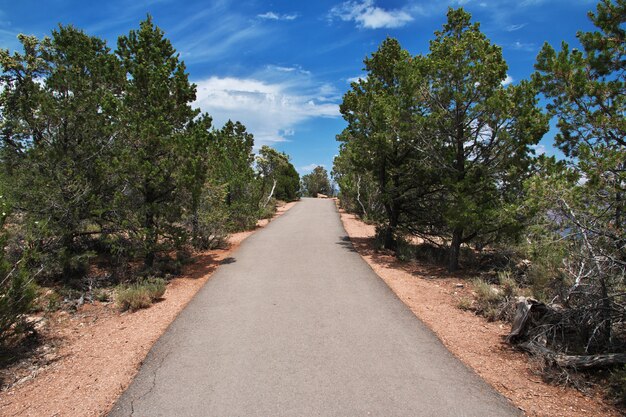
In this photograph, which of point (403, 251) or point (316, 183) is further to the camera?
point (316, 183)

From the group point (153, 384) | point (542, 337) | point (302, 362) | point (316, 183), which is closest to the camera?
point (153, 384)

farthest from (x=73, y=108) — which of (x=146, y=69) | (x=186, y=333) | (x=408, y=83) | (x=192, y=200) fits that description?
(x=408, y=83)

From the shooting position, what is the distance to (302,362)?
16.7 ft

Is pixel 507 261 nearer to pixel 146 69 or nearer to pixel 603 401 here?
pixel 603 401

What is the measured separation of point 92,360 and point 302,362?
341 cm

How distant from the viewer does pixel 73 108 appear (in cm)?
957

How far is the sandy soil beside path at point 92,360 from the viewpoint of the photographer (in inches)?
170

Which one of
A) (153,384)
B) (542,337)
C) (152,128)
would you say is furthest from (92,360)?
(542,337)

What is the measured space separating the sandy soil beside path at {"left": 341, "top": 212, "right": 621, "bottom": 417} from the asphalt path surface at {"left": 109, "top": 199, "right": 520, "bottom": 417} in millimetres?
261

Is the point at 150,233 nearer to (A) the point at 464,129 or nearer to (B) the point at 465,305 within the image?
(B) the point at 465,305

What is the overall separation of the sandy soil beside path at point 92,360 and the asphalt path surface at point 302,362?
0.88 ft

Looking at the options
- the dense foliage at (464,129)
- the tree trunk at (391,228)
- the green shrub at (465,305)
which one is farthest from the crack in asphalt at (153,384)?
the tree trunk at (391,228)

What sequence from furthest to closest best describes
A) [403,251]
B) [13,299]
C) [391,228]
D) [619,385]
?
[391,228] < [403,251] < [13,299] < [619,385]

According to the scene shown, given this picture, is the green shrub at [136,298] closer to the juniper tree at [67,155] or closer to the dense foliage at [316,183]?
the juniper tree at [67,155]
